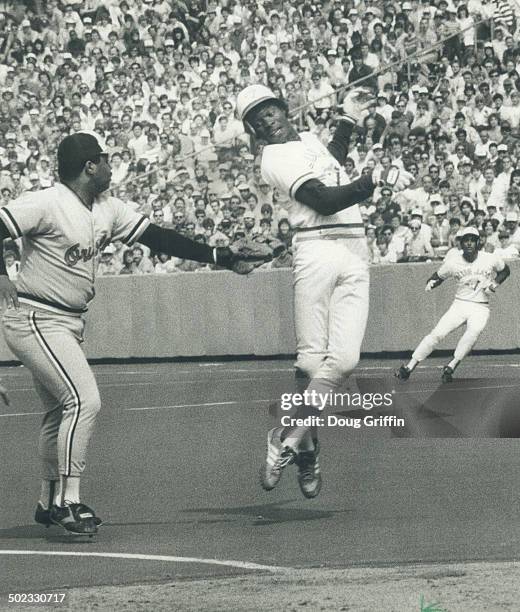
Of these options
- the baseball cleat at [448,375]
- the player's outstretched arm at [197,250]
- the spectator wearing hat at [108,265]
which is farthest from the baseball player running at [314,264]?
the spectator wearing hat at [108,265]

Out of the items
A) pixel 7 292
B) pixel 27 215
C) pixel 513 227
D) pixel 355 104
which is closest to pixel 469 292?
pixel 513 227

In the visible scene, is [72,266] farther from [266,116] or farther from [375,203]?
[375,203]

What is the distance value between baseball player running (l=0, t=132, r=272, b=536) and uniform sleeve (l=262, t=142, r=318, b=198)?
3.93 ft

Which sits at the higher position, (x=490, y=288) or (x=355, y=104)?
(x=355, y=104)

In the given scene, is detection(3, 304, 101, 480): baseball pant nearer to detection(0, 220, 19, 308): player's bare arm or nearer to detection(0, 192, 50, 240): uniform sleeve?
detection(0, 220, 19, 308): player's bare arm

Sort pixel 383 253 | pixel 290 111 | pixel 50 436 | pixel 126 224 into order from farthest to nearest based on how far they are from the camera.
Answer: pixel 383 253
pixel 290 111
pixel 126 224
pixel 50 436

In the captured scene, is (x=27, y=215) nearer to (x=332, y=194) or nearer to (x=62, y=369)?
(x=62, y=369)

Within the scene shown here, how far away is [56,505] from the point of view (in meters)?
8.36

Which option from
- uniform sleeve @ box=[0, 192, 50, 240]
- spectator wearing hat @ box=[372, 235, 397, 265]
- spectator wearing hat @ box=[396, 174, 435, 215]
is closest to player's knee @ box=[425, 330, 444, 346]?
spectator wearing hat @ box=[396, 174, 435, 215]

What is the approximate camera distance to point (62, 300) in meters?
8.42

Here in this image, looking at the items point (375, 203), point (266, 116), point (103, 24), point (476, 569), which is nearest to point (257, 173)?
point (375, 203)

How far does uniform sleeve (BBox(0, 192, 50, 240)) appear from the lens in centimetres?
823

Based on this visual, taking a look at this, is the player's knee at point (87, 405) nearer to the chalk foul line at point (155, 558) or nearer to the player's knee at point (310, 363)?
the chalk foul line at point (155, 558)

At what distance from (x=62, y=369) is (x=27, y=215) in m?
0.78
